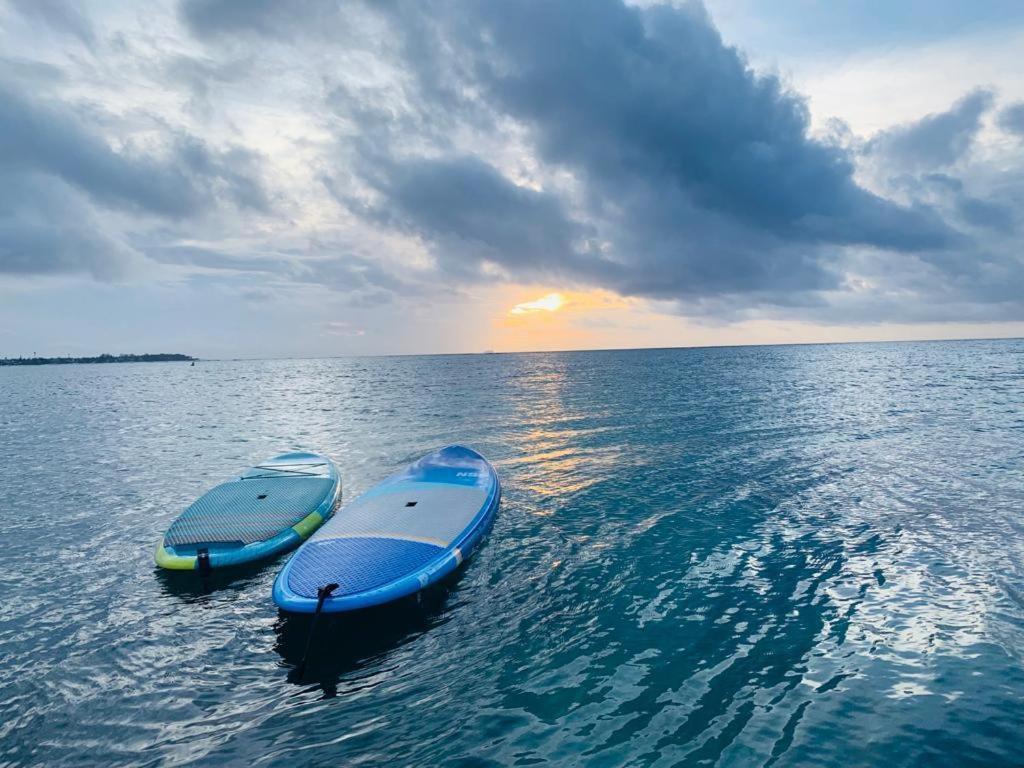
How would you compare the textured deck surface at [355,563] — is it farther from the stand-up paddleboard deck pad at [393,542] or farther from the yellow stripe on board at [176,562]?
the yellow stripe on board at [176,562]

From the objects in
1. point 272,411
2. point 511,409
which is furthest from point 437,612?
point 272,411

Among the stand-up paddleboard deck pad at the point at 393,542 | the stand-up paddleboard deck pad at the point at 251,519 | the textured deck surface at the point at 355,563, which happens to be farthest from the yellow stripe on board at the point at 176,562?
the textured deck surface at the point at 355,563

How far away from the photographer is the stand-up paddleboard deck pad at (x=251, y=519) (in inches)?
604

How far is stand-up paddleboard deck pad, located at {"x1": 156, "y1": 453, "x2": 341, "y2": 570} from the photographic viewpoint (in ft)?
50.4

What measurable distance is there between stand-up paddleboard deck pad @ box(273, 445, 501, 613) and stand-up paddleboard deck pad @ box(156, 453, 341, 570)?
2.21 m

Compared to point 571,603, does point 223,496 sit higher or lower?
higher

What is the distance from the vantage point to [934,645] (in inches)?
425

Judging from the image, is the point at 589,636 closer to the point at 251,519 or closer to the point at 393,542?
the point at 393,542

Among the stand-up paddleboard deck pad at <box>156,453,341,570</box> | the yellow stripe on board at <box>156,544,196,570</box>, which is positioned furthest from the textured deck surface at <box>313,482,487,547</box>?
the yellow stripe on board at <box>156,544,196,570</box>

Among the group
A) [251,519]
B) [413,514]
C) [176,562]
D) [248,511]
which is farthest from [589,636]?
[248,511]

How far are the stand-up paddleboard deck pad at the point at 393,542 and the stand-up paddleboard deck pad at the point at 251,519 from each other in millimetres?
2207

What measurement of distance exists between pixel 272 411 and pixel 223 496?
157 feet

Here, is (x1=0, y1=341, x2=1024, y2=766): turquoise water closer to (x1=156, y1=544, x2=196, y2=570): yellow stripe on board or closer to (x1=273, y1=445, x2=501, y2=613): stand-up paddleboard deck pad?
(x1=156, y1=544, x2=196, y2=570): yellow stripe on board

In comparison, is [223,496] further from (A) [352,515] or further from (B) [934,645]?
(B) [934,645]
